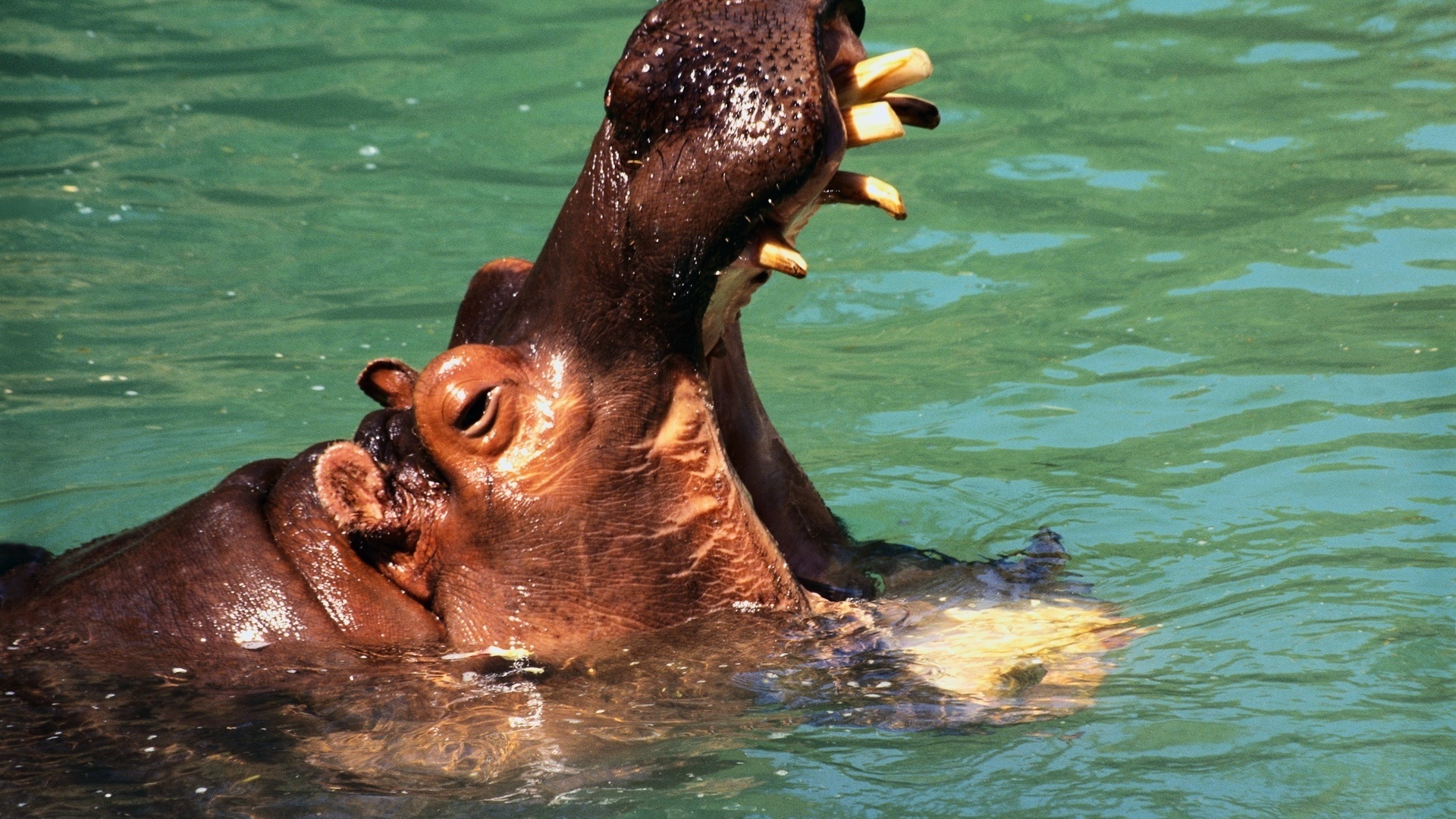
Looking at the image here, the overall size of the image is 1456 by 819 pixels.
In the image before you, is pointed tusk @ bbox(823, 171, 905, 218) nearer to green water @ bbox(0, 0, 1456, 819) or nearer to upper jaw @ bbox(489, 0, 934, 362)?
upper jaw @ bbox(489, 0, 934, 362)

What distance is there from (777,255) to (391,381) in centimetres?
124

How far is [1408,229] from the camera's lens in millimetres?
8547

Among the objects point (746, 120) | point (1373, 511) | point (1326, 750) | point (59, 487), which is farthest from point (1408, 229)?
point (59, 487)

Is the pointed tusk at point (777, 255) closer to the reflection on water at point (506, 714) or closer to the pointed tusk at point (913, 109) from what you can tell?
the pointed tusk at point (913, 109)

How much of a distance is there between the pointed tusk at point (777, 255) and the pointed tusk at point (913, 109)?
0.41 meters

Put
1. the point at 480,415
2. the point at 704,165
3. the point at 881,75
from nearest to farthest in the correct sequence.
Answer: the point at 704,165 < the point at 881,75 < the point at 480,415

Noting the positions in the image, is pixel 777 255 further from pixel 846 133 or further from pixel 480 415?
pixel 480 415

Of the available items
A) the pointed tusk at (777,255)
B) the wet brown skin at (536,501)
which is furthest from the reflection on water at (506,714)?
the pointed tusk at (777,255)

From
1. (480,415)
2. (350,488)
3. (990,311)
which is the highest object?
(480,415)

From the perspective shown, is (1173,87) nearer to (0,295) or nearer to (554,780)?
(0,295)

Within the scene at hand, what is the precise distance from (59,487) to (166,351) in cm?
148

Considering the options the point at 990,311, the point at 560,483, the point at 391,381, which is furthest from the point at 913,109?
the point at 990,311

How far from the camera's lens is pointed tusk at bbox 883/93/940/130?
3.99 m

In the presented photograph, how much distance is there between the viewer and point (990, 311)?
27.7 ft
